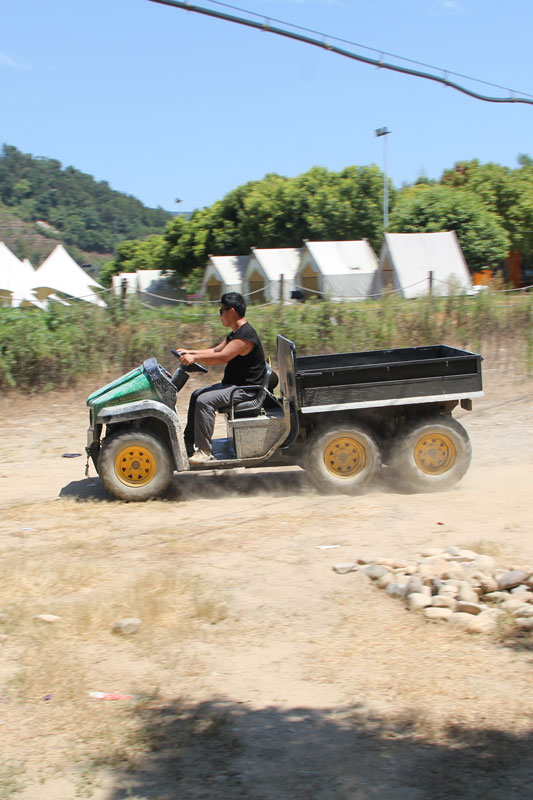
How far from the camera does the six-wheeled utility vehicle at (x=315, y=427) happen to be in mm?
7883

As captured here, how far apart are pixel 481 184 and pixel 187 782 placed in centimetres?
5165

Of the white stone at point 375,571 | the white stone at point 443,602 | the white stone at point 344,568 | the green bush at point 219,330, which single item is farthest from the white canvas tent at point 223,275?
the white stone at point 443,602

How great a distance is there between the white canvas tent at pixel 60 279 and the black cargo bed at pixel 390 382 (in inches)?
1013

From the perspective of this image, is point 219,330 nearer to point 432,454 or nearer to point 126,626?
point 432,454

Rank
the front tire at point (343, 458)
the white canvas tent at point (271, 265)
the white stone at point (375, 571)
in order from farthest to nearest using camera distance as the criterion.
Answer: the white canvas tent at point (271, 265) < the front tire at point (343, 458) < the white stone at point (375, 571)

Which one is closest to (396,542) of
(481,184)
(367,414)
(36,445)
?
(367,414)

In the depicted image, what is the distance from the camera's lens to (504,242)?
41.1 meters

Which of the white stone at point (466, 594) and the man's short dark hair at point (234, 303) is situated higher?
the man's short dark hair at point (234, 303)

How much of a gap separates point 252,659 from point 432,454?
3943 mm

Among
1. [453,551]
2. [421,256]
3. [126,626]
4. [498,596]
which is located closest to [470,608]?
[498,596]

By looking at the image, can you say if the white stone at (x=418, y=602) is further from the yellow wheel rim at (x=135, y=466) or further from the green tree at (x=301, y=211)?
the green tree at (x=301, y=211)

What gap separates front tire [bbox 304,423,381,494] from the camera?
26.2 feet

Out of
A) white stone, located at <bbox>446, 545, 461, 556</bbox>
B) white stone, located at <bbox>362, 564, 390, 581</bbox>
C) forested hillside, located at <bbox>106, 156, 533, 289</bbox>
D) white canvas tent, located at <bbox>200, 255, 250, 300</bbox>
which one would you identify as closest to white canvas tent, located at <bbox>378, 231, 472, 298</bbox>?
forested hillside, located at <bbox>106, 156, 533, 289</bbox>

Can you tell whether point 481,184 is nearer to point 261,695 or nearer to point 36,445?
point 36,445
